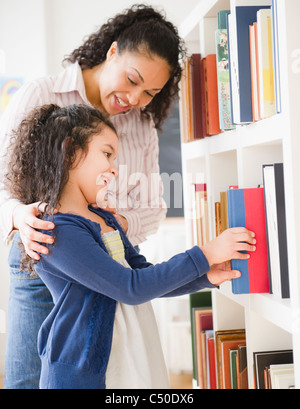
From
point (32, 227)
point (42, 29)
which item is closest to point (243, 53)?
point (32, 227)

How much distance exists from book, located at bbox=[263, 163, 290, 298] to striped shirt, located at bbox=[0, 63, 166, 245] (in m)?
0.44

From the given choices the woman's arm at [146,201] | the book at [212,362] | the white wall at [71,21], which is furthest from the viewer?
the white wall at [71,21]

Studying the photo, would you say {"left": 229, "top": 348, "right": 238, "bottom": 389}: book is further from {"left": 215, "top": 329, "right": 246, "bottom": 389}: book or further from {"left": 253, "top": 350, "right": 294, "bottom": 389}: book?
{"left": 253, "top": 350, "right": 294, "bottom": 389}: book

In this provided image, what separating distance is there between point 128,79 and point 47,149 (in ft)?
1.12

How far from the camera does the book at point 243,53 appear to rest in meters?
1.09

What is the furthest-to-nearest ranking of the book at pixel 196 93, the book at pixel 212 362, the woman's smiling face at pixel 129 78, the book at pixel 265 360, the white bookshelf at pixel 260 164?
the book at pixel 212 362
the book at pixel 196 93
the woman's smiling face at pixel 129 78
the book at pixel 265 360
the white bookshelf at pixel 260 164

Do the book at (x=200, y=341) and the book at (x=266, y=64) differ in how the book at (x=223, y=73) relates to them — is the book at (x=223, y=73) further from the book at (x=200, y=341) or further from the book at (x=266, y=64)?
the book at (x=200, y=341)

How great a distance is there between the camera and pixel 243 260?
1.06 m

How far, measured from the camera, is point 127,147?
1.48 meters

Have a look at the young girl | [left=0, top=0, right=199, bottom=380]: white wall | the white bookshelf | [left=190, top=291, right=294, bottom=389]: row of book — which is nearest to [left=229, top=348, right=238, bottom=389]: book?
[left=190, top=291, right=294, bottom=389]: row of book

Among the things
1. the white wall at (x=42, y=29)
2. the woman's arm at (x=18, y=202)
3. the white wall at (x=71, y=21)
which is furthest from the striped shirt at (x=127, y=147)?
the white wall at (x=71, y=21)

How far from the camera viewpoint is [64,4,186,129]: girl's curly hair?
1.30 m

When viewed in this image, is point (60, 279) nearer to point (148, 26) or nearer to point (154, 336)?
point (154, 336)

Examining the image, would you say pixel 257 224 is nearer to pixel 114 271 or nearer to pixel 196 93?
pixel 114 271
